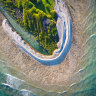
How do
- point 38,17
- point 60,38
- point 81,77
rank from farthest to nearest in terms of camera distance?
1. point 60,38
2. point 38,17
3. point 81,77

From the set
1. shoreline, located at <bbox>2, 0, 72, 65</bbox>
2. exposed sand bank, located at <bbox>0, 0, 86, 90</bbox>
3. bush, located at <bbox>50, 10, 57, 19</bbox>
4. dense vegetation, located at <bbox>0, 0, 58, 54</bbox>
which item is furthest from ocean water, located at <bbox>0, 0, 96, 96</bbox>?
dense vegetation, located at <bbox>0, 0, 58, 54</bbox>

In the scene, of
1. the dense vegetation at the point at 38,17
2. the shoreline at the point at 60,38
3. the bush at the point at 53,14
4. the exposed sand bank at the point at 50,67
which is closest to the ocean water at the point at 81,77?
the exposed sand bank at the point at 50,67

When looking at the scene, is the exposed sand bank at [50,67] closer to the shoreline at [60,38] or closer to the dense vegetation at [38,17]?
the shoreline at [60,38]

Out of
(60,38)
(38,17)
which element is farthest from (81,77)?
(38,17)

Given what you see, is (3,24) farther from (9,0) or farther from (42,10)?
(42,10)

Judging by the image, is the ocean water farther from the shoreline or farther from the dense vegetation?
the dense vegetation

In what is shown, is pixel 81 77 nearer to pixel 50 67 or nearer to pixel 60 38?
pixel 50 67
